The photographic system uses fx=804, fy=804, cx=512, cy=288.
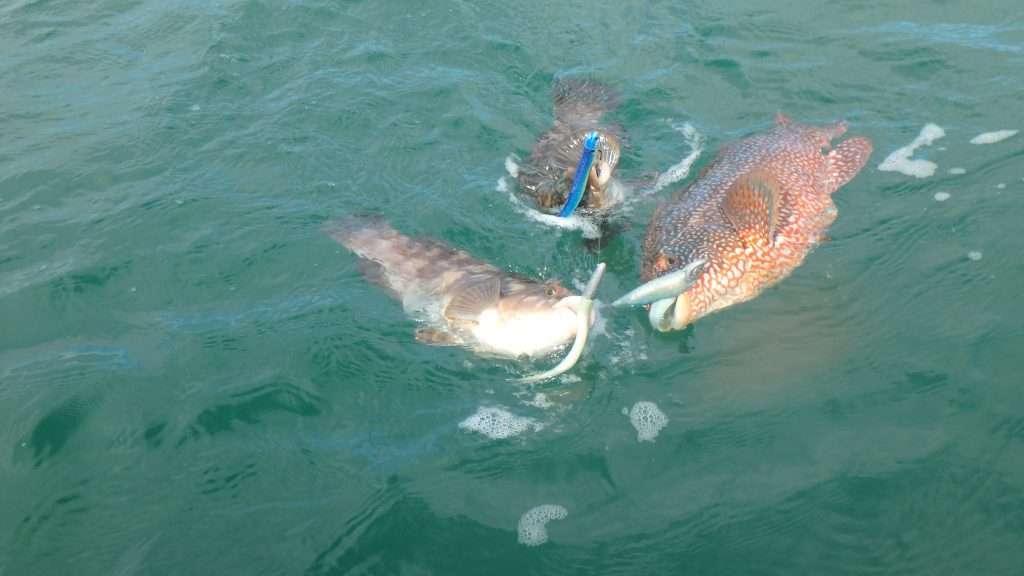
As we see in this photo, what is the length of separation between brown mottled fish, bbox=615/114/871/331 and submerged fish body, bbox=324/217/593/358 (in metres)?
0.76

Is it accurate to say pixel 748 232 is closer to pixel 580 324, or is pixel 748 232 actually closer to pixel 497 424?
pixel 580 324

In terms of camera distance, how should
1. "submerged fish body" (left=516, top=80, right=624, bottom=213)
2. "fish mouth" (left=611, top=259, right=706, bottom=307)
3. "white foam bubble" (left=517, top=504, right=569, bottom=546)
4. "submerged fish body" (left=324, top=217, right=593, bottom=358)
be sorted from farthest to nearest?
"submerged fish body" (left=516, top=80, right=624, bottom=213), "submerged fish body" (left=324, top=217, right=593, bottom=358), "fish mouth" (left=611, top=259, right=706, bottom=307), "white foam bubble" (left=517, top=504, right=569, bottom=546)

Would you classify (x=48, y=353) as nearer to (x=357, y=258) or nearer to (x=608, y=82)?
(x=357, y=258)

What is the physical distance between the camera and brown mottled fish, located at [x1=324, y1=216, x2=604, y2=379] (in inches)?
214

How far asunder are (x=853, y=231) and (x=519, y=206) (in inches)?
118

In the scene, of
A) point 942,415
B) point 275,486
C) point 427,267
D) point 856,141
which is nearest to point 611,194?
point 427,267

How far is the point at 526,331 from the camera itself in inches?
220

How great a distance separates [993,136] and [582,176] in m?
4.23

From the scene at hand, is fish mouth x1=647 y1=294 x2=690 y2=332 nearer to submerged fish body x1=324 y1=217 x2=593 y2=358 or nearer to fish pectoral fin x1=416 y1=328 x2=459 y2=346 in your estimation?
submerged fish body x1=324 y1=217 x2=593 y2=358

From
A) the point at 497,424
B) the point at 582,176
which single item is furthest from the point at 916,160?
the point at 497,424

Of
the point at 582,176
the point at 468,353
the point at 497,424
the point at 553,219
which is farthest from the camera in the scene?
the point at 553,219

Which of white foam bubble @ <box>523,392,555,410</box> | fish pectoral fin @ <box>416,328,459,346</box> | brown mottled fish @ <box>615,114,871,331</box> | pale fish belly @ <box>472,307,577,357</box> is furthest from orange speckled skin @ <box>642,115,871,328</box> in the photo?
fish pectoral fin @ <box>416,328,459,346</box>

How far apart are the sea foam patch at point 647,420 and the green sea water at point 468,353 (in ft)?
0.27

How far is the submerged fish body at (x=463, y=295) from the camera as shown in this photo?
5574 millimetres
